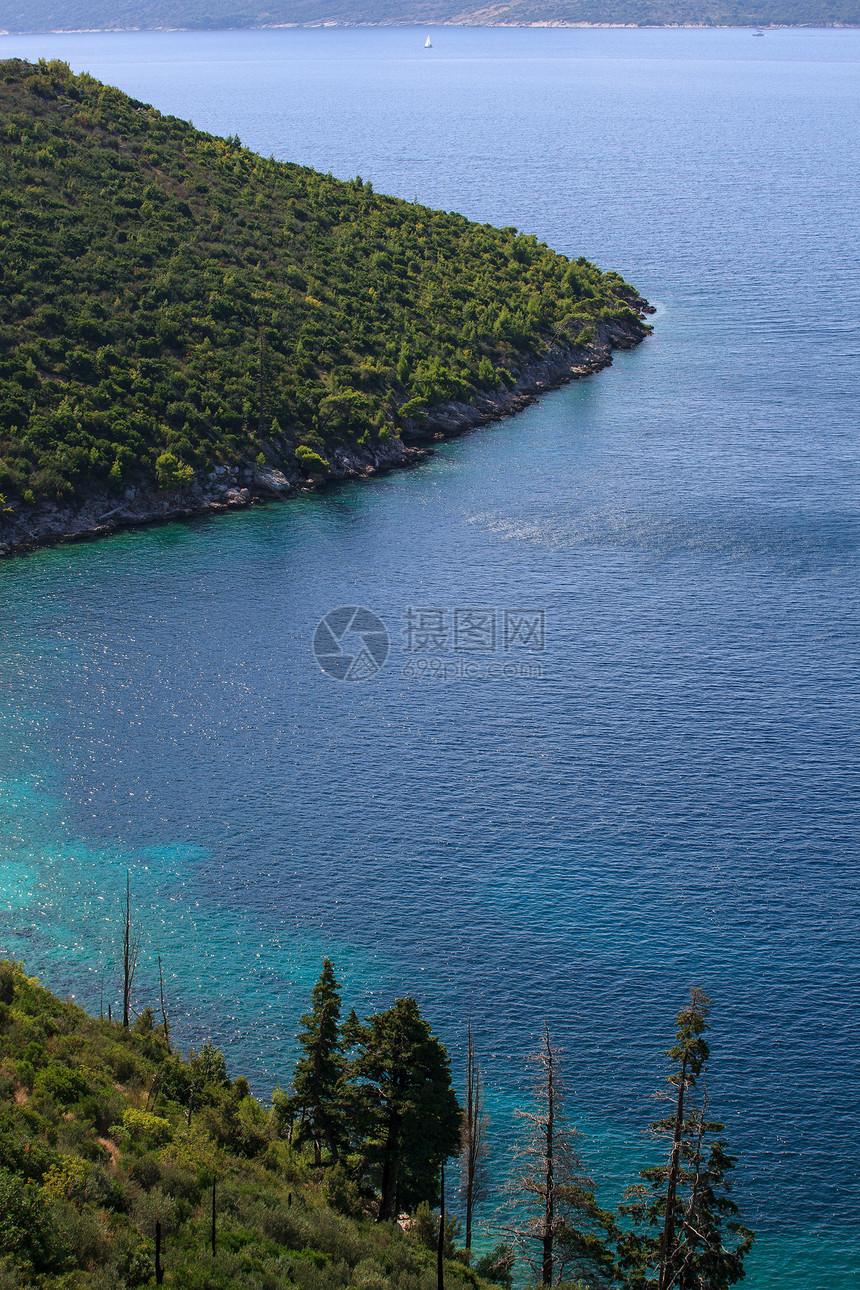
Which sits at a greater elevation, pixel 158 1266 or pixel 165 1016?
pixel 158 1266

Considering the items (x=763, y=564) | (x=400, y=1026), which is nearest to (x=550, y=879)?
(x=400, y=1026)

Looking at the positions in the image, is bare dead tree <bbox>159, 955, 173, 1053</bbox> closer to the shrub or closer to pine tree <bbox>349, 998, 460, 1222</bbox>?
pine tree <bbox>349, 998, 460, 1222</bbox>

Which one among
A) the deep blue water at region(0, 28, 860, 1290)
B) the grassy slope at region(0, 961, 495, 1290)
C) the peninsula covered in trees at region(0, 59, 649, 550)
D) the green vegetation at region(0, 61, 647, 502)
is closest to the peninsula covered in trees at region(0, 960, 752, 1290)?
the grassy slope at region(0, 961, 495, 1290)

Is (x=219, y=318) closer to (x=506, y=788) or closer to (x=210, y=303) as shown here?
(x=210, y=303)

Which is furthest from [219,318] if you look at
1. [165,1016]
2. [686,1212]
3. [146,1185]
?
[686,1212]

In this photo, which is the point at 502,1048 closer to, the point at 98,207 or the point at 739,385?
the point at 739,385

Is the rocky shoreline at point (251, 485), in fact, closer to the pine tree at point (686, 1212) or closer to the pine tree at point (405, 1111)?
the pine tree at point (405, 1111)
